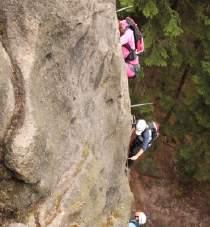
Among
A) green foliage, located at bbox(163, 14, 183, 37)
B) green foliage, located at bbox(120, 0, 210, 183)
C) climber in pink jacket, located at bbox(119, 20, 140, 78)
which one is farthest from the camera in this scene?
green foliage, located at bbox(120, 0, 210, 183)

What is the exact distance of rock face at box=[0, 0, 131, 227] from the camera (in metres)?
6.41

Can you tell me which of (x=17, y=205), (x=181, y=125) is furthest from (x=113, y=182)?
(x=181, y=125)

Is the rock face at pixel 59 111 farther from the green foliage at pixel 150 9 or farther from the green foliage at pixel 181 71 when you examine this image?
the green foliage at pixel 150 9

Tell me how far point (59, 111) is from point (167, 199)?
40.5 feet

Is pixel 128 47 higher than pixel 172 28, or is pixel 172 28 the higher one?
pixel 128 47

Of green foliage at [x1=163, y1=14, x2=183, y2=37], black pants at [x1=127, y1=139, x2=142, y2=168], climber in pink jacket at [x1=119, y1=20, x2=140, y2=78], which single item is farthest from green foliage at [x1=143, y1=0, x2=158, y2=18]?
black pants at [x1=127, y1=139, x2=142, y2=168]

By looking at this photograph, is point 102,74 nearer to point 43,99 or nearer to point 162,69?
point 43,99

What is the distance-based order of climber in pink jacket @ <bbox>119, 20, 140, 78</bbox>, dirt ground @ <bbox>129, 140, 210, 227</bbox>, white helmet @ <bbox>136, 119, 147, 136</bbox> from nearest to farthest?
climber in pink jacket @ <bbox>119, 20, 140, 78</bbox> < white helmet @ <bbox>136, 119, 147, 136</bbox> < dirt ground @ <bbox>129, 140, 210, 227</bbox>

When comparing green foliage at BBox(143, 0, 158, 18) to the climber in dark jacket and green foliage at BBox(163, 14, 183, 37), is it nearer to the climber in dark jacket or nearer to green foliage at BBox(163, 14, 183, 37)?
green foliage at BBox(163, 14, 183, 37)

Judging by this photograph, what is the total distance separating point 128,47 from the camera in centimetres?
974

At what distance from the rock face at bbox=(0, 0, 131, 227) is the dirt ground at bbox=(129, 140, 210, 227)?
364 inches

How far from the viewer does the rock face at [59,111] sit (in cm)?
641

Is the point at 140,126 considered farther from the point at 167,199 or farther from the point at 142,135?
the point at 167,199

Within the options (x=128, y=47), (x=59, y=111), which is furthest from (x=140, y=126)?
(x=59, y=111)
